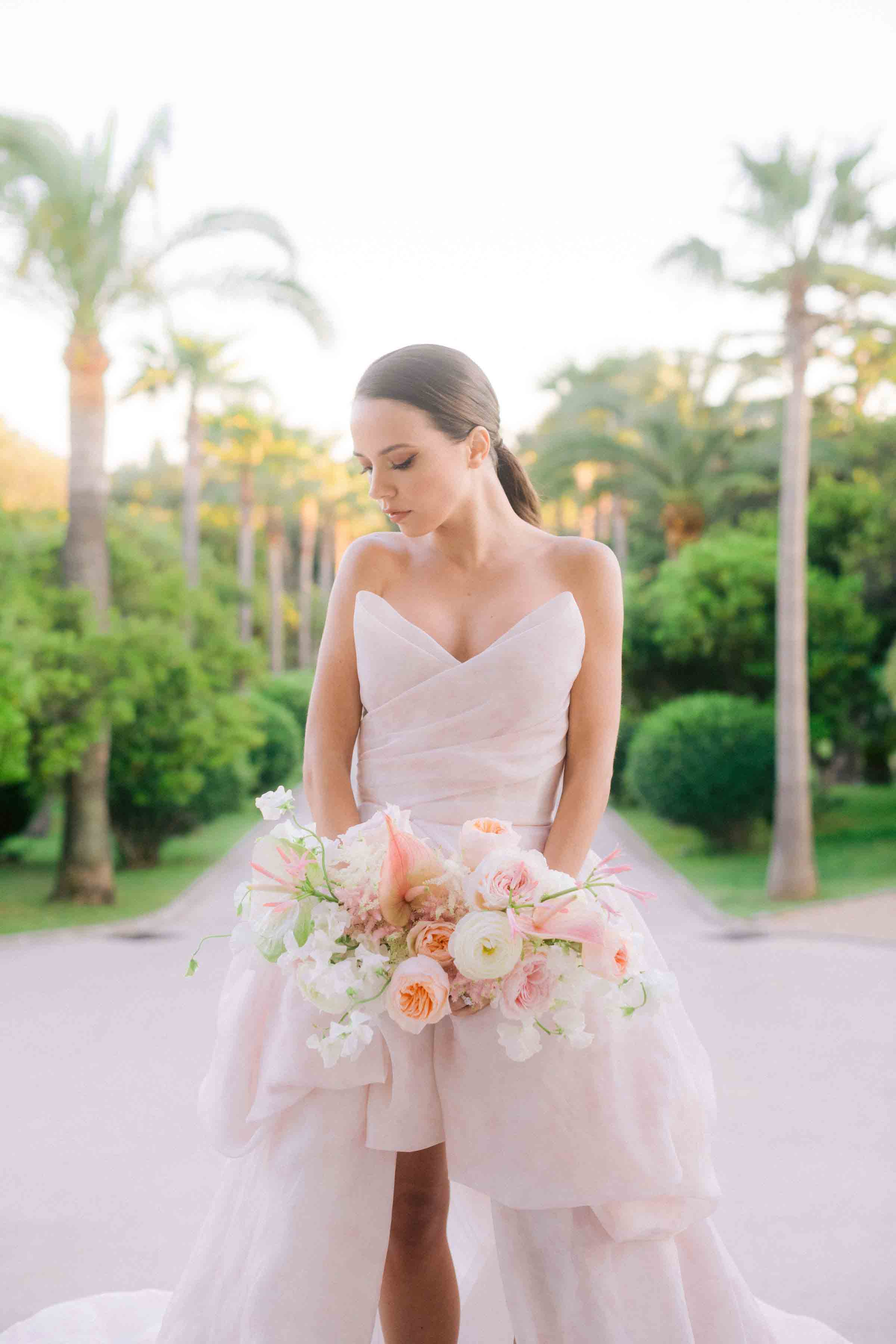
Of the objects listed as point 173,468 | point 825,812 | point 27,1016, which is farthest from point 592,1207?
point 173,468

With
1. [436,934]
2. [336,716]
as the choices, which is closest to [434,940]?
[436,934]

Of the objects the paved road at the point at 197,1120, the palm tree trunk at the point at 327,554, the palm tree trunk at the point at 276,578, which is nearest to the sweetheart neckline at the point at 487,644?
the paved road at the point at 197,1120

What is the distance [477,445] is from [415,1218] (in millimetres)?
1498

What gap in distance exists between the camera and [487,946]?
1979 mm

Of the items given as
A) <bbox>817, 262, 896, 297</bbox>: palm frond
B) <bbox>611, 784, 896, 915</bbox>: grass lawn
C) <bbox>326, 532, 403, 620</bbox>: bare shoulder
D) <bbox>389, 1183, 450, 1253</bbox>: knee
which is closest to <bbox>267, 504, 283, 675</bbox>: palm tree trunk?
<bbox>611, 784, 896, 915</bbox>: grass lawn

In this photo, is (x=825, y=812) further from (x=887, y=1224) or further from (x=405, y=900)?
(x=405, y=900)

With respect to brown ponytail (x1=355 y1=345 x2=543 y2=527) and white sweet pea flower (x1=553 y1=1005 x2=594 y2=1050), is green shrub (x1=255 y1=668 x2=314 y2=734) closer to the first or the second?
brown ponytail (x1=355 y1=345 x2=543 y2=527)

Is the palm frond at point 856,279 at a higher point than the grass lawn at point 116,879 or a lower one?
higher

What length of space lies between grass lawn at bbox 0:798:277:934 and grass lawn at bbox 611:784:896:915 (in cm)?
605

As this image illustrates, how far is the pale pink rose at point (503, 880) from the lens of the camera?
200 centimetres

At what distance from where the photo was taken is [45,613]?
42.1 feet

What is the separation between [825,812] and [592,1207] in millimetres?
19656

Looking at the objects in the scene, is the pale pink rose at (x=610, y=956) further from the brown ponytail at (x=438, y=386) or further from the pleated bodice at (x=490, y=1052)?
the brown ponytail at (x=438, y=386)

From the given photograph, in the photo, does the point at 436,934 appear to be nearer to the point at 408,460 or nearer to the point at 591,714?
the point at 591,714
